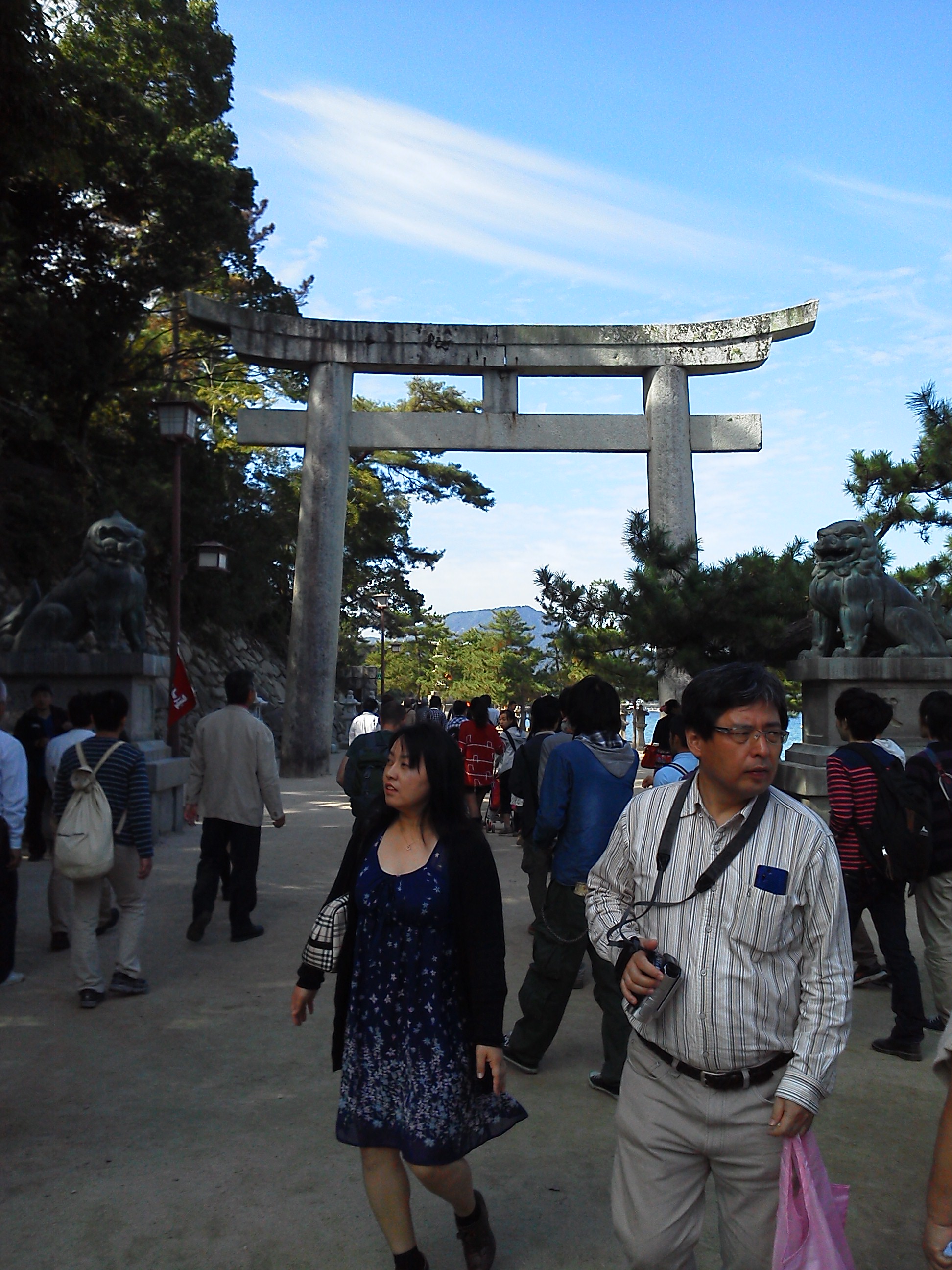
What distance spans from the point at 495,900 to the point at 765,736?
83 centimetres

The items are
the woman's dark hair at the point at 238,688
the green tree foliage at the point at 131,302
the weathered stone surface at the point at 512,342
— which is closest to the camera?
the woman's dark hair at the point at 238,688

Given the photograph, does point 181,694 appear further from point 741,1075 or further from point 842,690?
point 741,1075

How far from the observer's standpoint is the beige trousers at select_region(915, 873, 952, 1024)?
4129mm

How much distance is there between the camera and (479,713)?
954 cm

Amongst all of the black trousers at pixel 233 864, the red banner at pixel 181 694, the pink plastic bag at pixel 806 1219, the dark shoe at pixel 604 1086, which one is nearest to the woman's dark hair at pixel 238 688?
the black trousers at pixel 233 864

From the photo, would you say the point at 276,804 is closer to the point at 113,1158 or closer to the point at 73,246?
the point at 113,1158

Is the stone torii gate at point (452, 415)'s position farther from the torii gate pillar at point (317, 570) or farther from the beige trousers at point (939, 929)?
the beige trousers at point (939, 929)

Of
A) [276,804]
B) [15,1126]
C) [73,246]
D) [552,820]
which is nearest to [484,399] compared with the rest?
[73,246]

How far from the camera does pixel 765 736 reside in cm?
208

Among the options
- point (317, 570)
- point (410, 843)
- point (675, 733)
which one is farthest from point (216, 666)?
point (410, 843)

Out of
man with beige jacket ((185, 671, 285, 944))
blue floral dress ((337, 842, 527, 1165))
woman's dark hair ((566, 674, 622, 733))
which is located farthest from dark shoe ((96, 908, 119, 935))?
blue floral dress ((337, 842, 527, 1165))

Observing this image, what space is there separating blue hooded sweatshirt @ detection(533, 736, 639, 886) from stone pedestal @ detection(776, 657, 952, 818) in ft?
13.5

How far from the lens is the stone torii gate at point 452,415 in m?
14.9

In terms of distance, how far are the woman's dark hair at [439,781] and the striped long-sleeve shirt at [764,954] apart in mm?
642
